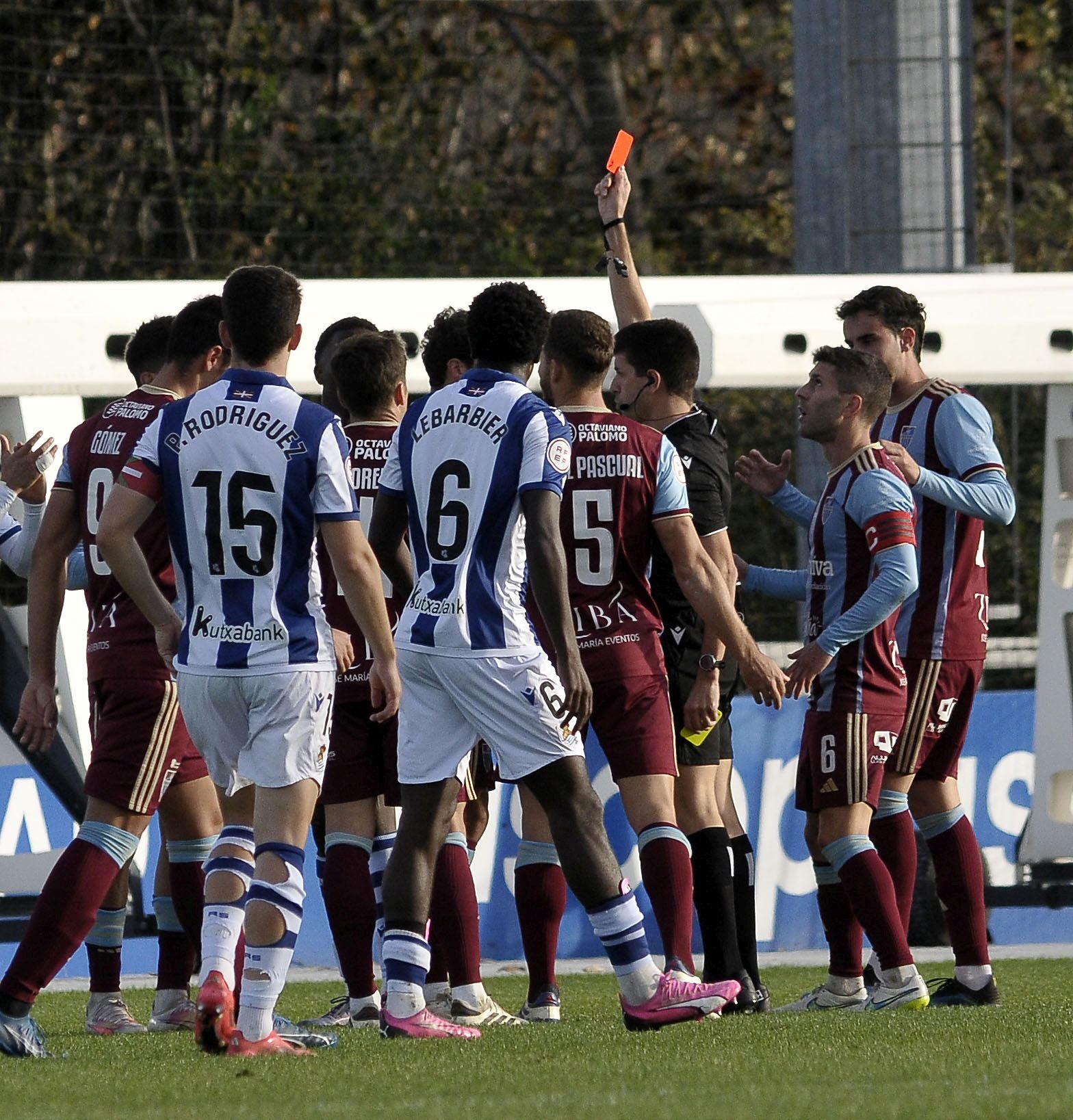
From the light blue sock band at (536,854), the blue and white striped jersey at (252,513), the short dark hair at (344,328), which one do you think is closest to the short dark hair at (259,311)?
the blue and white striped jersey at (252,513)

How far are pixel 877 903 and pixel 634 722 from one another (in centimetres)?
93

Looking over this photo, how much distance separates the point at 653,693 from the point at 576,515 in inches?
22.0

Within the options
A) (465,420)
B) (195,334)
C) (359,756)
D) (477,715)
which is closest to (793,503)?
(359,756)

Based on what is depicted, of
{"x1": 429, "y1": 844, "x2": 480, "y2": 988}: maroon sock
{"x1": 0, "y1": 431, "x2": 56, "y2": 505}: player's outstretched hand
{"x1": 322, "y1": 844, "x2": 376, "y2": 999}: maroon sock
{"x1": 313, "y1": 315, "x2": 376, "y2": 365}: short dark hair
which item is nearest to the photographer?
{"x1": 429, "y1": 844, "x2": 480, "y2": 988}: maroon sock

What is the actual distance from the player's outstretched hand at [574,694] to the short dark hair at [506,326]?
86cm

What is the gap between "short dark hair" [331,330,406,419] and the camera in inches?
243

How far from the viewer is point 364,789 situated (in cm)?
611

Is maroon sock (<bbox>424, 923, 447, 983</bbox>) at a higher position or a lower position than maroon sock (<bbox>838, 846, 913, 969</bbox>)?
lower

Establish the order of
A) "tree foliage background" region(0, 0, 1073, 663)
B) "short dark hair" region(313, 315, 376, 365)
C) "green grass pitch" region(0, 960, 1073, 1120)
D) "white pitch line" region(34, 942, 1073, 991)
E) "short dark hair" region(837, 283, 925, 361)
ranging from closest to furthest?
"green grass pitch" region(0, 960, 1073, 1120) < "short dark hair" region(837, 283, 925, 361) < "short dark hair" region(313, 315, 376, 365) < "white pitch line" region(34, 942, 1073, 991) < "tree foliage background" region(0, 0, 1073, 663)

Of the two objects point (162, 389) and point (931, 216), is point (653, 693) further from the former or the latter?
point (931, 216)

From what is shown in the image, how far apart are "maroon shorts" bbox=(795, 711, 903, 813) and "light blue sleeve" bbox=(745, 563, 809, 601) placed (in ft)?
2.86

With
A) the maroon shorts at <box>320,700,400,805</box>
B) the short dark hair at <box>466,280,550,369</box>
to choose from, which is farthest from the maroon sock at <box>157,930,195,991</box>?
the short dark hair at <box>466,280,550,369</box>

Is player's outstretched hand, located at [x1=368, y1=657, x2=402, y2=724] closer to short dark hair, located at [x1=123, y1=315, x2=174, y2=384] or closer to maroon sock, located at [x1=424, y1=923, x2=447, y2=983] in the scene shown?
maroon sock, located at [x1=424, y1=923, x2=447, y2=983]

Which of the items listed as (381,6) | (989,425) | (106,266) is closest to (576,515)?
(989,425)
